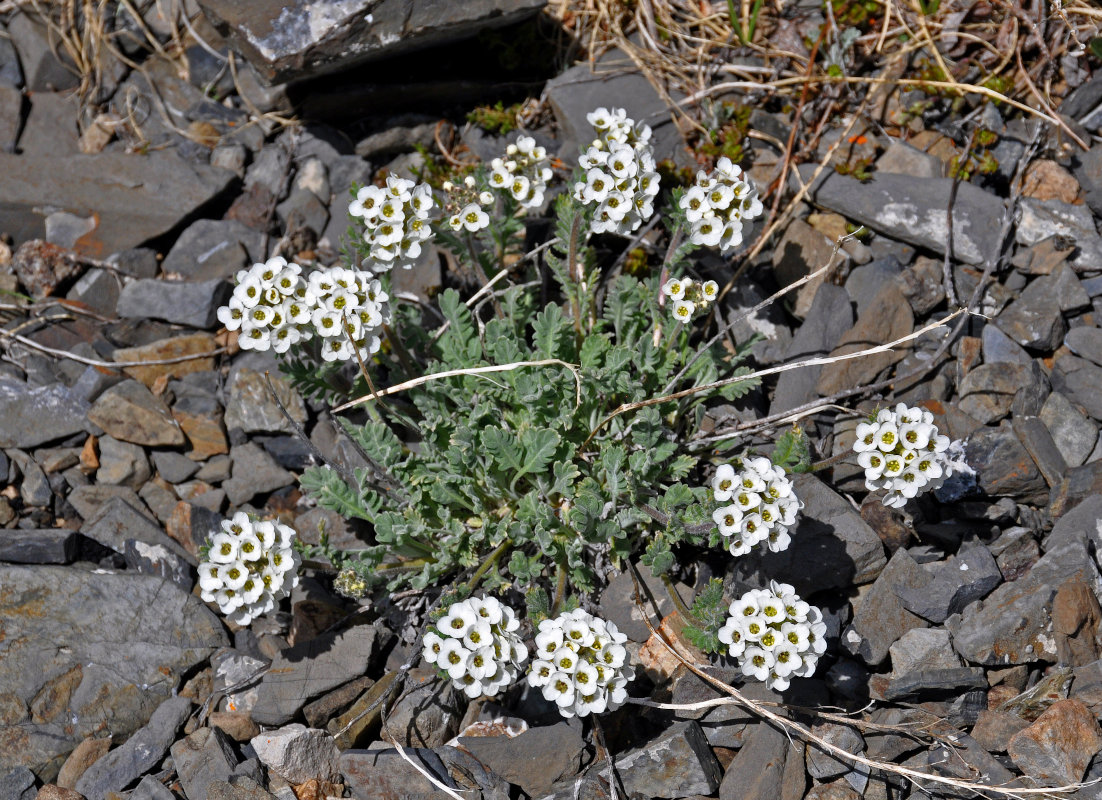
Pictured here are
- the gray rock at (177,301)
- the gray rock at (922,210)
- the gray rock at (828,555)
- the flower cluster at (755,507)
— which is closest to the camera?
the flower cluster at (755,507)

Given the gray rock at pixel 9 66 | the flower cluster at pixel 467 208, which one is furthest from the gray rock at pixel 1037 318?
the gray rock at pixel 9 66

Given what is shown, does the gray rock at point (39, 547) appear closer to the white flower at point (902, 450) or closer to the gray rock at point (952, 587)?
the white flower at point (902, 450)

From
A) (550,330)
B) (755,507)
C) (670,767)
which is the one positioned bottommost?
(670,767)

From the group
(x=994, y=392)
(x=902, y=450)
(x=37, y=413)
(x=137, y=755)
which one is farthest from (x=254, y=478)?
(x=994, y=392)

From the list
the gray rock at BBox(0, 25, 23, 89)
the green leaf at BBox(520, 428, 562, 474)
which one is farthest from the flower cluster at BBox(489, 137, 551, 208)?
the gray rock at BBox(0, 25, 23, 89)

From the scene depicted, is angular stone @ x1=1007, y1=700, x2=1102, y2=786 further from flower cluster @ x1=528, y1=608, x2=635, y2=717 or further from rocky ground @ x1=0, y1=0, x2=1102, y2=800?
flower cluster @ x1=528, y1=608, x2=635, y2=717

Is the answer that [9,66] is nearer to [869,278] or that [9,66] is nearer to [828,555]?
[869,278]

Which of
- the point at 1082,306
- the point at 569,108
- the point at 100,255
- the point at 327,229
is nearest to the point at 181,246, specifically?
the point at 100,255
